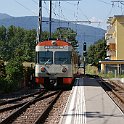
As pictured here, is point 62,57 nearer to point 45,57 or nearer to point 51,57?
point 51,57

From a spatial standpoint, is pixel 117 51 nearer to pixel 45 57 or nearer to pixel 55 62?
pixel 45 57

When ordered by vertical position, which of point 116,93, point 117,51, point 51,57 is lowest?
point 116,93

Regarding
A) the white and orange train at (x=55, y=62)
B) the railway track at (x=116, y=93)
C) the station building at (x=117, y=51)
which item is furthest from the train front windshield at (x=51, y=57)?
the station building at (x=117, y=51)

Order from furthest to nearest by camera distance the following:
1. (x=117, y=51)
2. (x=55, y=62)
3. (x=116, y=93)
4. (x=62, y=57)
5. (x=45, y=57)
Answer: (x=117, y=51) → (x=45, y=57) → (x=62, y=57) → (x=55, y=62) → (x=116, y=93)

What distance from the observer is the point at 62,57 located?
27.3 m

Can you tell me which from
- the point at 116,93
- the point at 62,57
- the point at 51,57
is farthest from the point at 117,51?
the point at 116,93

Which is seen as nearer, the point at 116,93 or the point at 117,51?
the point at 116,93

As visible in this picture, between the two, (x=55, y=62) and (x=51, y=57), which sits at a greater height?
(x=51, y=57)

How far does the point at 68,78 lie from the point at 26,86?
6.83 meters

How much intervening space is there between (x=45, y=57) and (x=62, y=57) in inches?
42.7

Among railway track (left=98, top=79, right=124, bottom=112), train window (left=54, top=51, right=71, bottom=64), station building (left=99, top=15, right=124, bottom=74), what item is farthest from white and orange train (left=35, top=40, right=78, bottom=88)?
station building (left=99, top=15, right=124, bottom=74)

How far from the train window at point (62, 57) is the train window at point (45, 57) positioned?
324 mm

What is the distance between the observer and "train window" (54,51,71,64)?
2709cm

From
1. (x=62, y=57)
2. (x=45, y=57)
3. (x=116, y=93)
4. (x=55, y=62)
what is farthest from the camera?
(x=45, y=57)
